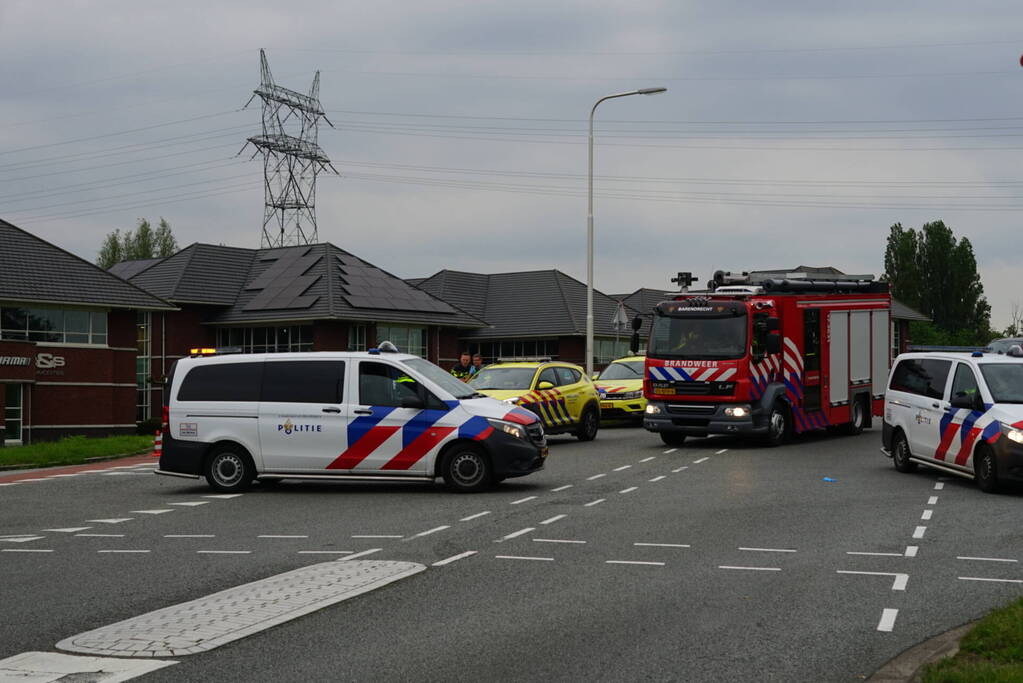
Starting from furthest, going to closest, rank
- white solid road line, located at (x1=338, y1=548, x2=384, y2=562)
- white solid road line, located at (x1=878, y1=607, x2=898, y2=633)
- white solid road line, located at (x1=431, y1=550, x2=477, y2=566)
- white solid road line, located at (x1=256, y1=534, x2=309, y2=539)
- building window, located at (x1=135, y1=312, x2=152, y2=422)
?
building window, located at (x1=135, y1=312, x2=152, y2=422) → white solid road line, located at (x1=256, y1=534, x2=309, y2=539) → white solid road line, located at (x1=338, y1=548, x2=384, y2=562) → white solid road line, located at (x1=431, y1=550, x2=477, y2=566) → white solid road line, located at (x1=878, y1=607, x2=898, y2=633)

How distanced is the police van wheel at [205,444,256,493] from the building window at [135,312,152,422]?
37.2 m

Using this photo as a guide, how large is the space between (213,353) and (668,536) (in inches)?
307

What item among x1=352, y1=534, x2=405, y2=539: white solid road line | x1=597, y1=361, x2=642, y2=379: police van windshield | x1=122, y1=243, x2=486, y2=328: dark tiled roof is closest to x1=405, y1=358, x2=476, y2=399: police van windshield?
x1=352, y1=534, x2=405, y2=539: white solid road line

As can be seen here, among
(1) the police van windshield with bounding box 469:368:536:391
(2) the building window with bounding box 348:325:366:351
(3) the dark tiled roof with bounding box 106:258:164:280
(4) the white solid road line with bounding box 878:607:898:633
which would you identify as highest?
(3) the dark tiled roof with bounding box 106:258:164:280

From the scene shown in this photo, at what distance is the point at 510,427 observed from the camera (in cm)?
1553

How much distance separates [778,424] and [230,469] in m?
10.4

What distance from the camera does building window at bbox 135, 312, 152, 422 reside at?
171 ft

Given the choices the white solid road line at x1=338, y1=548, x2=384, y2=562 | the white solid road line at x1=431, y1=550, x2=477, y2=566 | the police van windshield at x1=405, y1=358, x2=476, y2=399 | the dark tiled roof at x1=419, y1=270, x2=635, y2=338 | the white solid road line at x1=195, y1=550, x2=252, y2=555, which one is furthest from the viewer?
the dark tiled roof at x1=419, y1=270, x2=635, y2=338

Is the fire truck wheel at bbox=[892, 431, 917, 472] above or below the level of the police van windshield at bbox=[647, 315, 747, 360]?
below

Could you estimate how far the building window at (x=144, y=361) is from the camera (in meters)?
52.0

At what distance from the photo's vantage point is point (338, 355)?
16.2 meters

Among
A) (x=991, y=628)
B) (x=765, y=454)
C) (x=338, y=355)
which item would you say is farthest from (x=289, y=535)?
(x=765, y=454)

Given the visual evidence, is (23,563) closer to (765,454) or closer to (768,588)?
(768,588)

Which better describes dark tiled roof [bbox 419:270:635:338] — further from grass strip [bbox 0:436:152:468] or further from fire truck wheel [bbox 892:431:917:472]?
fire truck wheel [bbox 892:431:917:472]
